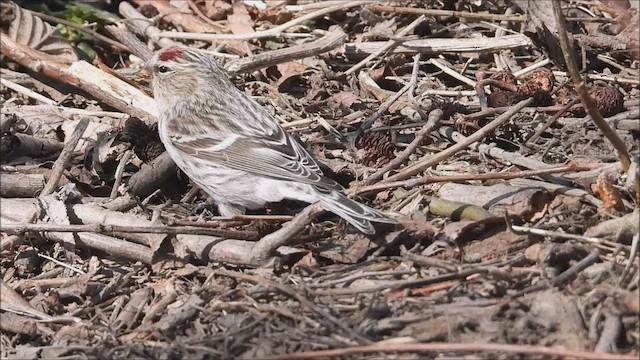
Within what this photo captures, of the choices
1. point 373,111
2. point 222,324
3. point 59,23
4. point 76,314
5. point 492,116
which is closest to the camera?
point 222,324

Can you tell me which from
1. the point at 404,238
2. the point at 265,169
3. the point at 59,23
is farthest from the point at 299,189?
the point at 59,23

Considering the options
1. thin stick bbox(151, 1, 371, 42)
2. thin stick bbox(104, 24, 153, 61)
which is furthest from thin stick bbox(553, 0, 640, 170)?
thin stick bbox(104, 24, 153, 61)

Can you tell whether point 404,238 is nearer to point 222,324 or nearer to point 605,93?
point 222,324

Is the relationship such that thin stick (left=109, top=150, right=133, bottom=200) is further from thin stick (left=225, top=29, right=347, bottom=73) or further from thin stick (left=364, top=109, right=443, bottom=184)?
thin stick (left=364, top=109, right=443, bottom=184)

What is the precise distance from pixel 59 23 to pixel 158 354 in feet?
11.5

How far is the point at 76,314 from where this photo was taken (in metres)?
4.17

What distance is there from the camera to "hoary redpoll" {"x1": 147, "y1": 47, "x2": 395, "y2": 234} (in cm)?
461

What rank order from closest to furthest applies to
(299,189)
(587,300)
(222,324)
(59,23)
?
(587,300), (222,324), (299,189), (59,23)

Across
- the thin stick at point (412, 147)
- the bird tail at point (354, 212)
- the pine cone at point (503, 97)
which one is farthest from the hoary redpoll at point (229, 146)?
the pine cone at point (503, 97)

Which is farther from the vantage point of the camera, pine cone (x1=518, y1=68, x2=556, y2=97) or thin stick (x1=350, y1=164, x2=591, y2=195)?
pine cone (x1=518, y1=68, x2=556, y2=97)

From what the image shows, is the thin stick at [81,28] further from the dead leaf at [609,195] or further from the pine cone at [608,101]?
the dead leaf at [609,195]

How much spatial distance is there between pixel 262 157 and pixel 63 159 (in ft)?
3.38

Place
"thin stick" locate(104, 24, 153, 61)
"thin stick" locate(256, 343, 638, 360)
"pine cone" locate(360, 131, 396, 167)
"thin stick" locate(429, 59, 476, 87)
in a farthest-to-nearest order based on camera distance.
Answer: "thin stick" locate(104, 24, 153, 61)
"thin stick" locate(429, 59, 476, 87)
"pine cone" locate(360, 131, 396, 167)
"thin stick" locate(256, 343, 638, 360)

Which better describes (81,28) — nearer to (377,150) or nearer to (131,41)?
A: (131,41)
